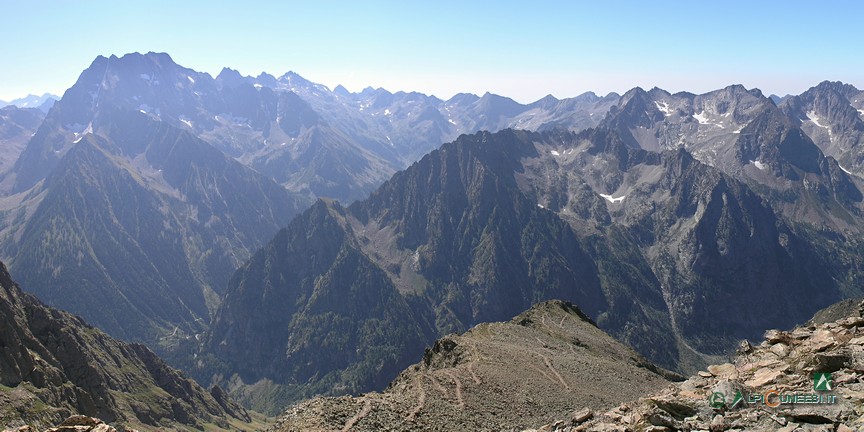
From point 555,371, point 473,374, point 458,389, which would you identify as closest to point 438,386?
point 458,389

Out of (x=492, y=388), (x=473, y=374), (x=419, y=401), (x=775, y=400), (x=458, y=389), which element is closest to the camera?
(x=775, y=400)

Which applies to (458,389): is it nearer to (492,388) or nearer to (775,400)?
(492,388)

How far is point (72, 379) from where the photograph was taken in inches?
5379

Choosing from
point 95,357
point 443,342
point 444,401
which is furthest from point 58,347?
point 444,401

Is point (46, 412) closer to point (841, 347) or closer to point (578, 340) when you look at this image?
point (578, 340)

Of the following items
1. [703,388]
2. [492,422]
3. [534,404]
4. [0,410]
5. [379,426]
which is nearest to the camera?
[703,388]

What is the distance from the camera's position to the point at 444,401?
5619 centimetres

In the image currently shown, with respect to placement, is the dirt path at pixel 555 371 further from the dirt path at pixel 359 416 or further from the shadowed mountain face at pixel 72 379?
the shadowed mountain face at pixel 72 379

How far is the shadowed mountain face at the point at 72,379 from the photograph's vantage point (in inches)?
4131

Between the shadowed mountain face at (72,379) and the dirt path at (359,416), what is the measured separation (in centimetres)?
7199

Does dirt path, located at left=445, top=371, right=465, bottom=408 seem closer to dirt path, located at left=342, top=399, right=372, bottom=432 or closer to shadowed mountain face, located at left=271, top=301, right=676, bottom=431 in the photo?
shadowed mountain face, located at left=271, top=301, right=676, bottom=431

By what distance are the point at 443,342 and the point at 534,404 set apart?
85.5 feet

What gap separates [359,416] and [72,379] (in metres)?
124

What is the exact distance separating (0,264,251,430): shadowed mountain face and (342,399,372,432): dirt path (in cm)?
7199
